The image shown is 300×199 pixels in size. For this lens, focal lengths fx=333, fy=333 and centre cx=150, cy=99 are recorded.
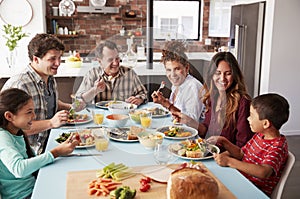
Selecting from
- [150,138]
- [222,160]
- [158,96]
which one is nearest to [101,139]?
[150,138]

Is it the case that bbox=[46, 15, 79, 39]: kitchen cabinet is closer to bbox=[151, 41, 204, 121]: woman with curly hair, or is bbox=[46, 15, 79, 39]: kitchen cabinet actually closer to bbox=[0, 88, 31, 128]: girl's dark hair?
bbox=[0, 88, 31, 128]: girl's dark hair

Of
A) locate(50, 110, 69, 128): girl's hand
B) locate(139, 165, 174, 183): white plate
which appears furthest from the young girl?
locate(139, 165, 174, 183): white plate

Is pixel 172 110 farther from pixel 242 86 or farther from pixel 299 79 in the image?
pixel 299 79

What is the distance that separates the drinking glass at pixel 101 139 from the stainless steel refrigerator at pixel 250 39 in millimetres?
3691

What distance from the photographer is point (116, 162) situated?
141 cm

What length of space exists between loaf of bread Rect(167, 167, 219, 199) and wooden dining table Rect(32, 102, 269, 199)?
0.73 feet

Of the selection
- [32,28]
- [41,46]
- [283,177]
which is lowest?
[283,177]

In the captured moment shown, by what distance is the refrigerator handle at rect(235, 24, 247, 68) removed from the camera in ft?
16.1

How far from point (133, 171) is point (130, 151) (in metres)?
0.12

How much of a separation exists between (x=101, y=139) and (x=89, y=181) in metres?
0.18

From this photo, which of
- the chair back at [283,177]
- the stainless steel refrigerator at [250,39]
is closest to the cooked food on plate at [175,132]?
the chair back at [283,177]

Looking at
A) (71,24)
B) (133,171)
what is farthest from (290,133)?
(71,24)

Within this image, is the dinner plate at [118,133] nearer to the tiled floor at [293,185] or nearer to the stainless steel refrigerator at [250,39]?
the tiled floor at [293,185]

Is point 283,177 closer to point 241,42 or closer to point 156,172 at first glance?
point 156,172
